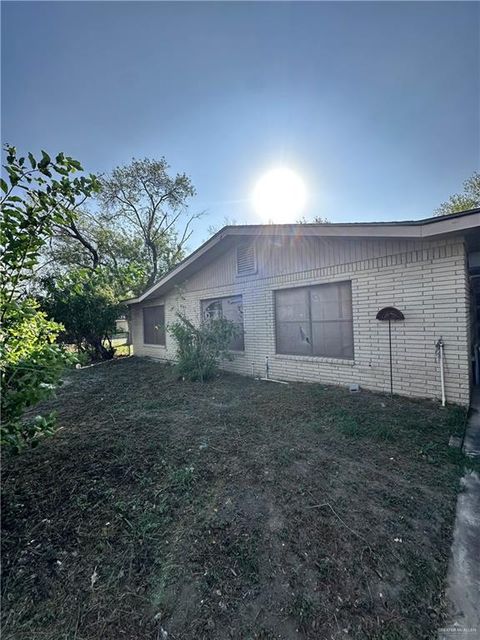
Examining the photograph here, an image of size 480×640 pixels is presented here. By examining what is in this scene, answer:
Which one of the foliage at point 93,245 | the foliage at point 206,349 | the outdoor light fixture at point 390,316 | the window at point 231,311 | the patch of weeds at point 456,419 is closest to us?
the patch of weeds at point 456,419

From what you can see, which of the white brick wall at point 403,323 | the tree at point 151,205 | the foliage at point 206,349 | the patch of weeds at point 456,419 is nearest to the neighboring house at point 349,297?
the white brick wall at point 403,323

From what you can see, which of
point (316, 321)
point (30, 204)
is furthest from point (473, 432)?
point (30, 204)

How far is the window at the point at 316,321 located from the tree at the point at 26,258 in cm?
530

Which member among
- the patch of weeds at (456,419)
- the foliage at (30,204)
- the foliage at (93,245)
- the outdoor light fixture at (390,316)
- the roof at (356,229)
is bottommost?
the patch of weeds at (456,419)

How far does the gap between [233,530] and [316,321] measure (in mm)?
5078

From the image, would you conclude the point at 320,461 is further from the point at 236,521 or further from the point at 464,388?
the point at 464,388

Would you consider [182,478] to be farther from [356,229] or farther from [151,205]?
[151,205]

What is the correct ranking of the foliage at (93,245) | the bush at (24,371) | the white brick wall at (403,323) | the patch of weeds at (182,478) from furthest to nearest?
1. the foliage at (93,245)
2. the white brick wall at (403,323)
3. the patch of weeds at (182,478)
4. the bush at (24,371)

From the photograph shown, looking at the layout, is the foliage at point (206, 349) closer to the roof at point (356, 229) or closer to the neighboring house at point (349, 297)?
the neighboring house at point (349, 297)

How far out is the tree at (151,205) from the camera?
62.0ft

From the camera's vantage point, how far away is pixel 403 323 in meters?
5.15

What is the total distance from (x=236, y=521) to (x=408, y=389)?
170 inches

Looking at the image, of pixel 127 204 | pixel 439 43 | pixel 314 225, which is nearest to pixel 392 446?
pixel 314 225

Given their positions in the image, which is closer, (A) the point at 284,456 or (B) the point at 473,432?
(A) the point at 284,456
